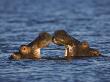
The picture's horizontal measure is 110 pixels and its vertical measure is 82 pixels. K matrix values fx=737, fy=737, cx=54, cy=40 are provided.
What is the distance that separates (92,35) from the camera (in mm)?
24312

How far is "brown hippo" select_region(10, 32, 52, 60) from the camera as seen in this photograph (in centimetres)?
1784

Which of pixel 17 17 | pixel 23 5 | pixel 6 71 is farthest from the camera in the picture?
pixel 23 5

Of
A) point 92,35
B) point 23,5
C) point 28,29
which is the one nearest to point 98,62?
point 92,35

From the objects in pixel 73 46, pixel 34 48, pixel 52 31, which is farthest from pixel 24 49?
pixel 52 31

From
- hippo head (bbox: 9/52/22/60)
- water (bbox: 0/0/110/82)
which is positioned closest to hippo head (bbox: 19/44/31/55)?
hippo head (bbox: 9/52/22/60)

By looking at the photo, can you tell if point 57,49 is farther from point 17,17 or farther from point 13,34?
point 17,17

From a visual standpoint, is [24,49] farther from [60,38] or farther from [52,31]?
[52,31]

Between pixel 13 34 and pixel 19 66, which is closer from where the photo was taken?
pixel 19 66

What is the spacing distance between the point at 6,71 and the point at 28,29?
10203 millimetres

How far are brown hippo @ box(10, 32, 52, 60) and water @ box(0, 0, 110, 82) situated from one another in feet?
0.76

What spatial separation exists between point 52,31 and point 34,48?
790 centimetres

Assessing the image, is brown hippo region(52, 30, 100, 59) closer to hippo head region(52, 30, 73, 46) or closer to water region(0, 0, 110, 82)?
hippo head region(52, 30, 73, 46)

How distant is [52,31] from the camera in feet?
84.9

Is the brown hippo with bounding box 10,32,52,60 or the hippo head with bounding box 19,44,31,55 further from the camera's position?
the hippo head with bounding box 19,44,31,55
